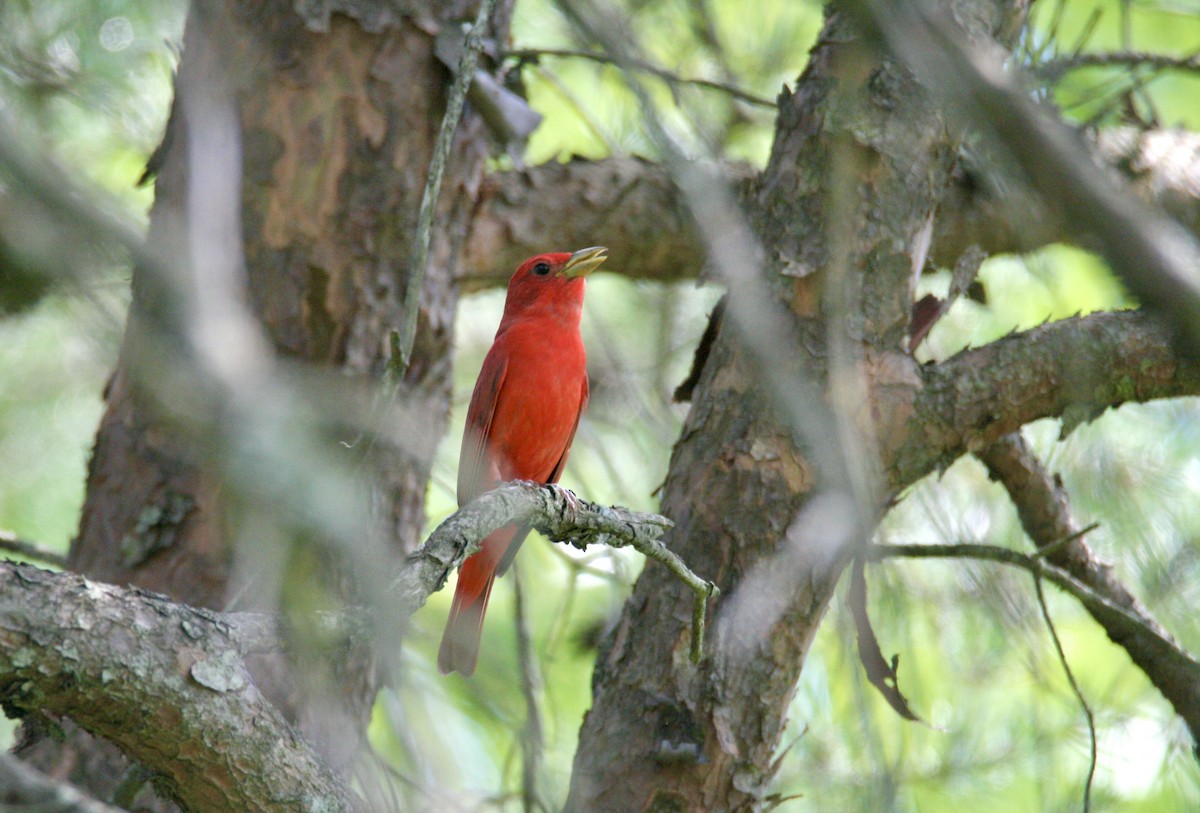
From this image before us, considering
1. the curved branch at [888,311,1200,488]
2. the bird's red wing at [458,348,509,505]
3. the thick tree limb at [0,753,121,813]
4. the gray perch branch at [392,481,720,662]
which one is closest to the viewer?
the thick tree limb at [0,753,121,813]

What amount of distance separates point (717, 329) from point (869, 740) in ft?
6.17

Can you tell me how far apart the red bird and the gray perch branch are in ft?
4.87

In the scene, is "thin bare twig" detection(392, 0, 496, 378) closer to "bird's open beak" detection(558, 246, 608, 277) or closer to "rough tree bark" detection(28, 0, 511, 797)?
"rough tree bark" detection(28, 0, 511, 797)

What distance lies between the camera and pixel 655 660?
2904 millimetres

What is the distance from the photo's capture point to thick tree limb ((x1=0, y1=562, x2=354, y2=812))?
1738mm

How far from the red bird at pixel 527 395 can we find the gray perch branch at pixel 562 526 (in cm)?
149

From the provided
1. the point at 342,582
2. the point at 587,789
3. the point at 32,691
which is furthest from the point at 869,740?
the point at 342,582

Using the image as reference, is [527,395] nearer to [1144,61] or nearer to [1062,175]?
[1144,61]

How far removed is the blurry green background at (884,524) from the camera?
11.5ft

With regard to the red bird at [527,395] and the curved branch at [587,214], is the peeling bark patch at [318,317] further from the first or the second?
the red bird at [527,395]

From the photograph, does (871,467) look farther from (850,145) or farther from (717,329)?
(850,145)

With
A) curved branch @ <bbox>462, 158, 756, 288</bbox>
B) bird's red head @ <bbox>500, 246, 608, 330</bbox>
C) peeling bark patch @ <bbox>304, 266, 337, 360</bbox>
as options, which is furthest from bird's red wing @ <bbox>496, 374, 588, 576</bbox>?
peeling bark patch @ <bbox>304, 266, 337, 360</bbox>

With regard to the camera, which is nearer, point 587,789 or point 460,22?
point 587,789

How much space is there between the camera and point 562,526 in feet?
8.87
